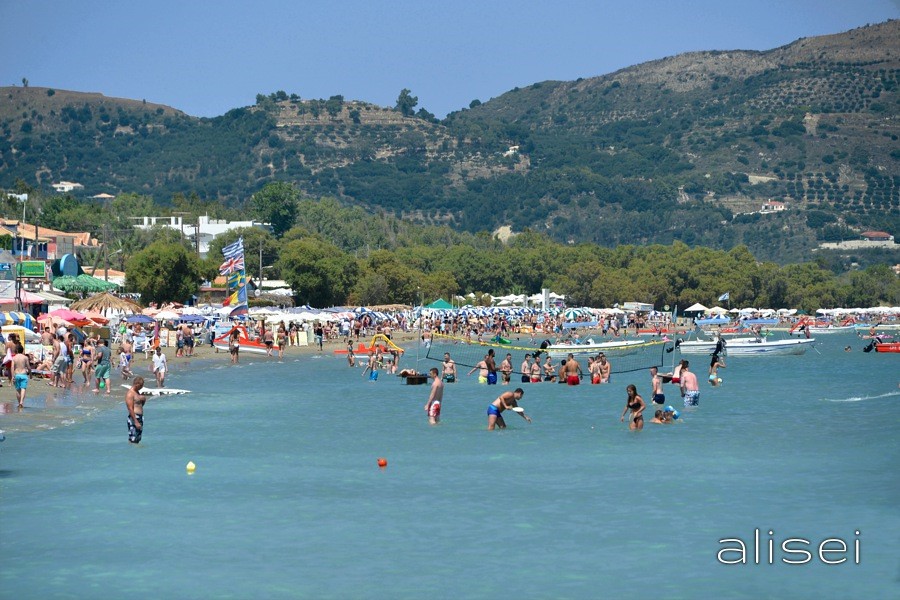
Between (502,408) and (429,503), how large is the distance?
980cm

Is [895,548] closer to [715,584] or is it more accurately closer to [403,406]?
[715,584]

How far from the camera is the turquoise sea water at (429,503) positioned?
1616 centimetres

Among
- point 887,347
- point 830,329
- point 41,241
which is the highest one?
point 41,241

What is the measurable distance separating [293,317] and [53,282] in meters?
18.3

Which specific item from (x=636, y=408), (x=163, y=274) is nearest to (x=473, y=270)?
(x=163, y=274)

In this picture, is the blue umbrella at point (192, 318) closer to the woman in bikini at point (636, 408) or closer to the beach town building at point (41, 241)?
the beach town building at point (41, 241)

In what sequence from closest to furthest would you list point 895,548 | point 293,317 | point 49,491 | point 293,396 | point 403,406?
point 895,548
point 49,491
point 403,406
point 293,396
point 293,317

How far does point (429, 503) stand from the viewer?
2120 centimetres

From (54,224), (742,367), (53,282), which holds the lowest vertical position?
(742,367)

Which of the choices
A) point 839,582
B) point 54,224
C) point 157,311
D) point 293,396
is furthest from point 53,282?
point 54,224

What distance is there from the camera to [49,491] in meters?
21.4

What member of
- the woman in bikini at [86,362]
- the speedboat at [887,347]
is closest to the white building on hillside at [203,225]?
the speedboat at [887,347]

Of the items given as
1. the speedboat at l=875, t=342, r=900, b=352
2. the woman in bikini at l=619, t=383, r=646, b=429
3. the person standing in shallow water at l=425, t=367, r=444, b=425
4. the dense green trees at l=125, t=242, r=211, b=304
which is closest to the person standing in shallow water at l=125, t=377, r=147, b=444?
the person standing in shallow water at l=425, t=367, r=444, b=425

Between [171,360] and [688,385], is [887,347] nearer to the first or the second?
[171,360]
